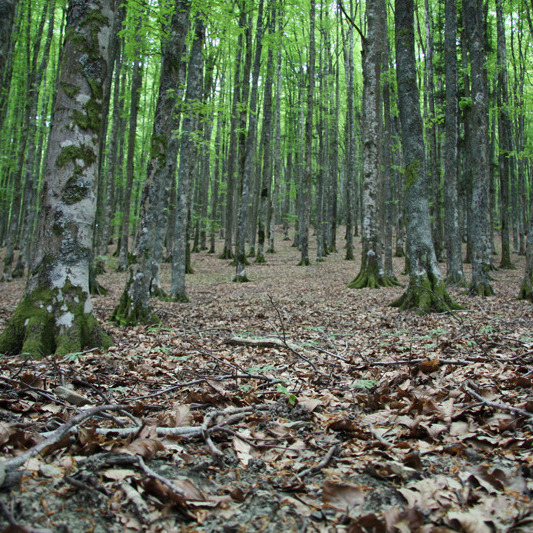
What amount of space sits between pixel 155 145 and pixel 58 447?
579 centimetres

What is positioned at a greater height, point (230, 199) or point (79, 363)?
point (230, 199)

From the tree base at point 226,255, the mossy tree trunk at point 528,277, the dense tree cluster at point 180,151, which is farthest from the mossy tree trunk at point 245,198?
the mossy tree trunk at point 528,277

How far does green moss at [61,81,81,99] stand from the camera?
4414mm

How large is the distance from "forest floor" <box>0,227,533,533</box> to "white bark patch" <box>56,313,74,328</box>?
1.44 ft

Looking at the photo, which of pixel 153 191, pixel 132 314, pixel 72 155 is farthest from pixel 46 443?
pixel 153 191

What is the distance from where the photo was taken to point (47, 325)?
4.23m

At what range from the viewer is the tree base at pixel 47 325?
4.16 meters

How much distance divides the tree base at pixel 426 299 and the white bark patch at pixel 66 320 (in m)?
5.67

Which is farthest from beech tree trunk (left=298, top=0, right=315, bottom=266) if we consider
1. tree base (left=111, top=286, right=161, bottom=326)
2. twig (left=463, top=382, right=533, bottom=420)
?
twig (left=463, top=382, right=533, bottom=420)

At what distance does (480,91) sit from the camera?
10.1 meters

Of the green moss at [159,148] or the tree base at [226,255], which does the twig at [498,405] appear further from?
the tree base at [226,255]

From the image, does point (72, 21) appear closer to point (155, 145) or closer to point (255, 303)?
point (155, 145)

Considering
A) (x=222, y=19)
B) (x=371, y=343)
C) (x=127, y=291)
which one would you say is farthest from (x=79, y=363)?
(x=222, y=19)

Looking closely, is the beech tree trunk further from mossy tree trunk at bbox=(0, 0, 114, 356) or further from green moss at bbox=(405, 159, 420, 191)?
mossy tree trunk at bbox=(0, 0, 114, 356)
